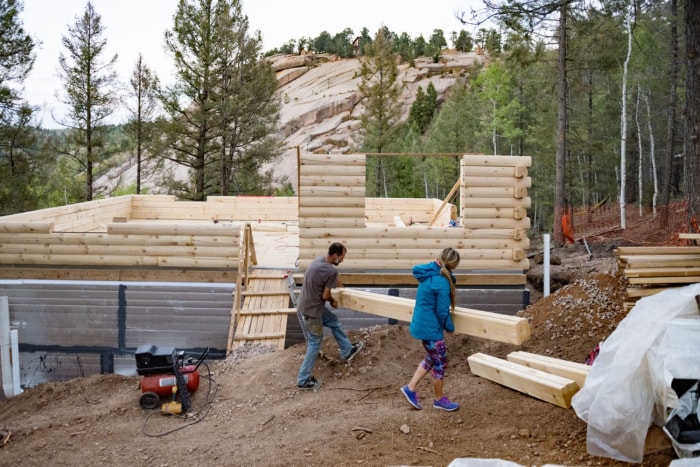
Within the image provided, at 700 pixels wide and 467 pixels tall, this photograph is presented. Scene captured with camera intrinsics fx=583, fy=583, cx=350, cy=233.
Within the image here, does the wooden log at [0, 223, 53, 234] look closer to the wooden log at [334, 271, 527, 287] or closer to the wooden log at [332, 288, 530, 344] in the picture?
the wooden log at [334, 271, 527, 287]

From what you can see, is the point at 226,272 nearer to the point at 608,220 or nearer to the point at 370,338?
the point at 370,338

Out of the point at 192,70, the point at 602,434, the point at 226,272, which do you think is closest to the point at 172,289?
the point at 226,272

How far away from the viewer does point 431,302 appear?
5535mm

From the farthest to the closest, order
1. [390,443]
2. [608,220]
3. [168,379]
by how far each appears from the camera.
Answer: [608,220] → [168,379] → [390,443]

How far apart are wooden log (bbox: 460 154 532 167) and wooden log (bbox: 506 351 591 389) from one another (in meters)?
4.23

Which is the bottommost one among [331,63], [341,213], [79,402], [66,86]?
[79,402]

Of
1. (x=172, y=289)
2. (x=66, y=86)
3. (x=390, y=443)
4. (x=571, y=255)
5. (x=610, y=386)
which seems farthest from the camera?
(x=66, y=86)

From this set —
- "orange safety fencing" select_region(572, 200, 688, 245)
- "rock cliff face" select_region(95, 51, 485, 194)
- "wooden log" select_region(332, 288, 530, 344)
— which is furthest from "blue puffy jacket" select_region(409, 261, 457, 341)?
"rock cliff face" select_region(95, 51, 485, 194)

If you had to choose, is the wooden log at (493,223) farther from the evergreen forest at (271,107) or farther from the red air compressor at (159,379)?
the evergreen forest at (271,107)

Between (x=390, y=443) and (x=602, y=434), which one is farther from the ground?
(x=602, y=434)

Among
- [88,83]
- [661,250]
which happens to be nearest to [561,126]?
[661,250]

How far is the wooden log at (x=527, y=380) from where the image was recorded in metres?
5.17

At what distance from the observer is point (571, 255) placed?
16984mm

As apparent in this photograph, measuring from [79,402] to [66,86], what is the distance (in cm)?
2350
